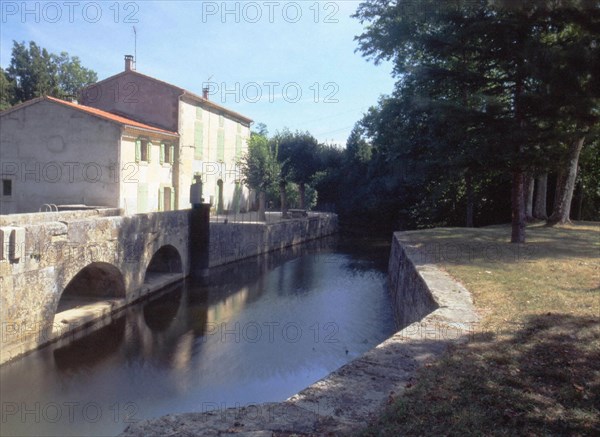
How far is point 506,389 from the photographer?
14.3 ft

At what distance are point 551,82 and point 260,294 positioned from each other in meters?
12.1

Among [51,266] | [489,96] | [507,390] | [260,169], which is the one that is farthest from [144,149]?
[507,390]

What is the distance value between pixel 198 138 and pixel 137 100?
3848 mm

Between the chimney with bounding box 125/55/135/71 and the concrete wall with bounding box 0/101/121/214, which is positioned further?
the chimney with bounding box 125/55/135/71

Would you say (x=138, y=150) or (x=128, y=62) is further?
(x=128, y=62)

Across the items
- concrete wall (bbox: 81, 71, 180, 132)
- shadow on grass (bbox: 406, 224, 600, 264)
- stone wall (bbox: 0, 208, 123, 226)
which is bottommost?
shadow on grass (bbox: 406, 224, 600, 264)

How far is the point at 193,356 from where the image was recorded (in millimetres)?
10211

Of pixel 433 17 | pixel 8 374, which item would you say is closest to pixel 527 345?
pixel 8 374

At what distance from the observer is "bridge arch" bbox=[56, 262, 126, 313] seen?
13016 millimetres

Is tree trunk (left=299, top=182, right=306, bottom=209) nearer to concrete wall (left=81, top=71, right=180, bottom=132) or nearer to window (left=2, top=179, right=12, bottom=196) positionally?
concrete wall (left=81, top=71, right=180, bottom=132)

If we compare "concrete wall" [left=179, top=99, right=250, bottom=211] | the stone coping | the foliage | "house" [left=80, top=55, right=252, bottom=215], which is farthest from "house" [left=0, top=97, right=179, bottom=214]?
the stone coping

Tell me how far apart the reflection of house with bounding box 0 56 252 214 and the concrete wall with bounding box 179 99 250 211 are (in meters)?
0.21

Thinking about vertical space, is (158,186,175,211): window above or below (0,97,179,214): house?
below

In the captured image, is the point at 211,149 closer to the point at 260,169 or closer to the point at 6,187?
the point at 260,169
